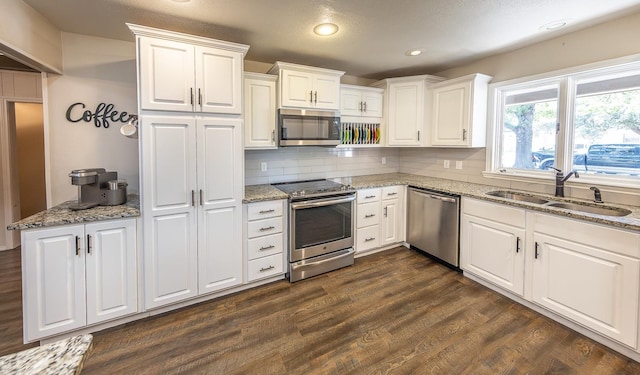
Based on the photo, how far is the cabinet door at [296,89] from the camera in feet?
10.1

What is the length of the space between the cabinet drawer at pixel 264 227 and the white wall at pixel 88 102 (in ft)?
4.36

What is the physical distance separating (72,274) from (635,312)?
12.5 ft

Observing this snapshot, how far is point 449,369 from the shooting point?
1.83 meters

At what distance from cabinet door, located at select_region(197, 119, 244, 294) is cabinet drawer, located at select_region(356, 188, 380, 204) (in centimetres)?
146

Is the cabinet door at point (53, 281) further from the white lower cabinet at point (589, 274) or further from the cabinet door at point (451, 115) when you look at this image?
the cabinet door at point (451, 115)

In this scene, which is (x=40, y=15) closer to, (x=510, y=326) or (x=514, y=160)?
(x=510, y=326)

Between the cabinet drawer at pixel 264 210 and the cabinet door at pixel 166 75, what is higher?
the cabinet door at pixel 166 75

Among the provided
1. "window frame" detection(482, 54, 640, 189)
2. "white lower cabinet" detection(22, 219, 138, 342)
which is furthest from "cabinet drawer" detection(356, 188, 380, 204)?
"white lower cabinet" detection(22, 219, 138, 342)

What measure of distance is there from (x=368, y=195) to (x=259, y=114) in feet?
5.18

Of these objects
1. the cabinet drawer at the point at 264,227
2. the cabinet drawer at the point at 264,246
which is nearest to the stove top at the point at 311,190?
the cabinet drawer at the point at 264,227

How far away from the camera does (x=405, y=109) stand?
3.84 m

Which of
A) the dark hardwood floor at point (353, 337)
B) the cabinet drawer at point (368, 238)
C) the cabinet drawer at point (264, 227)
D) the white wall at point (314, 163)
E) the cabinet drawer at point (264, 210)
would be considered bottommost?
the dark hardwood floor at point (353, 337)

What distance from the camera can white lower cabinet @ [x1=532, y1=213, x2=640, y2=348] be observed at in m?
1.89

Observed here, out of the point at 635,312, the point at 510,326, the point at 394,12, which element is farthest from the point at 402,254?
A: the point at 394,12
